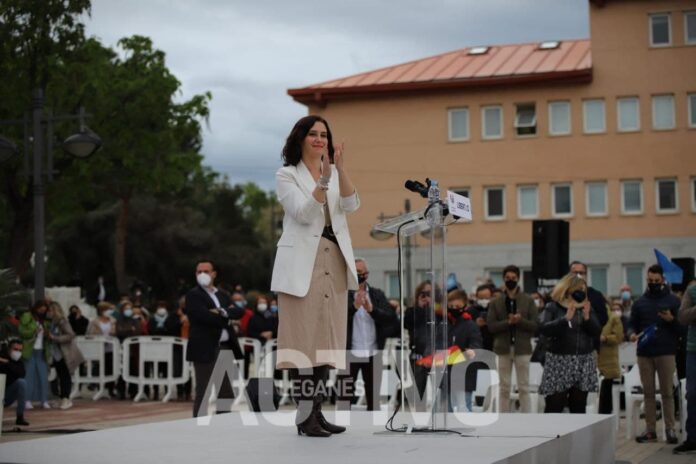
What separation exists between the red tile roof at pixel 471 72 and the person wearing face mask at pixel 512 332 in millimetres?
39218

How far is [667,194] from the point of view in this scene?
53.9 meters

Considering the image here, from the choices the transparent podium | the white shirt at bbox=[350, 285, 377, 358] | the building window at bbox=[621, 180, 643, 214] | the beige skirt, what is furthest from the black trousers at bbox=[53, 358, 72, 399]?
the building window at bbox=[621, 180, 643, 214]

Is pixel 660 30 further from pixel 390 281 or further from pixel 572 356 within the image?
pixel 572 356

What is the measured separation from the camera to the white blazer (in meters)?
8.15

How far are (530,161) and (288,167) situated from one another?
47.7 m

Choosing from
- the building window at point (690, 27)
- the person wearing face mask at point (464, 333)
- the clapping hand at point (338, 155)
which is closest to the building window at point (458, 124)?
the building window at point (690, 27)

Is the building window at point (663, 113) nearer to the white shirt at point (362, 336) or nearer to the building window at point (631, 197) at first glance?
the building window at point (631, 197)

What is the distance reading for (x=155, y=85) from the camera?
33219 mm

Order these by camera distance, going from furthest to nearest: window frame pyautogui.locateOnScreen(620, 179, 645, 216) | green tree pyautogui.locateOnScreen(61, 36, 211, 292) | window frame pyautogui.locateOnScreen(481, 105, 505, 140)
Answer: window frame pyautogui.locateOnScreen(481, 105, 505, 140) < window frame pyautogui.locateOnScreen(620, 179, 645, 216) < green tree pyautogui.locateOnScreen(61, 36, 211, 292)

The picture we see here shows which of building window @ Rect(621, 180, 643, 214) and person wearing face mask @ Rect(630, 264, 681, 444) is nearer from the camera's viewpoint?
person wearing face mask @ Rect(630, 264, 681, 444)

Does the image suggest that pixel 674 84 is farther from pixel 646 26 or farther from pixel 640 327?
pixel 640 327

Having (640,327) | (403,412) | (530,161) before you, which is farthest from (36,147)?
(530,161)

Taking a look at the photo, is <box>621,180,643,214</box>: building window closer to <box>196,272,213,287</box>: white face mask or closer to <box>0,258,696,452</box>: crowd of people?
<box>0,258,696,452</box>: crowd of people

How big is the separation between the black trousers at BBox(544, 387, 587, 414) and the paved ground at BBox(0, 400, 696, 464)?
2.12ft
